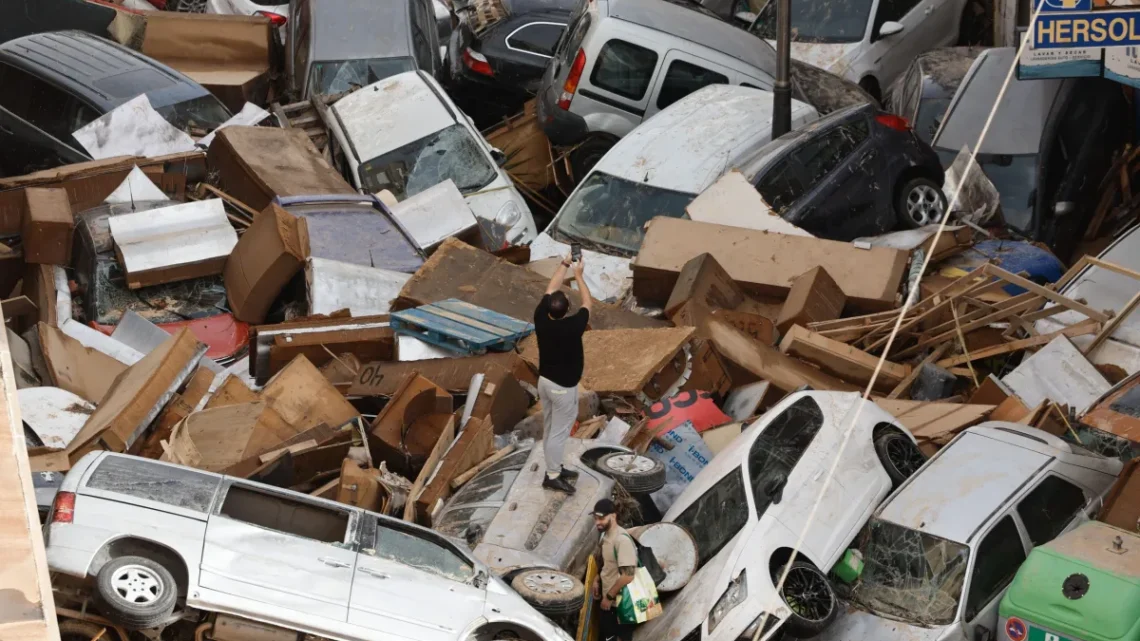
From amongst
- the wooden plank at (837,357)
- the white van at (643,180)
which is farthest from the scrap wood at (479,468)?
the white van at (643,180)

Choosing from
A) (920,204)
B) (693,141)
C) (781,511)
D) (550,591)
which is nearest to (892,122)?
(920,204)

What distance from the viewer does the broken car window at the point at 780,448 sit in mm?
7809

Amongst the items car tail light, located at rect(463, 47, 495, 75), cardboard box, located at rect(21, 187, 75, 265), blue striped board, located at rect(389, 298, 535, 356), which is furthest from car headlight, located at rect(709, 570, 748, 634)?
car tail light, located at rect(463, 47, 495, 75)

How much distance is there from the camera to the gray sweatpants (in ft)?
26.5

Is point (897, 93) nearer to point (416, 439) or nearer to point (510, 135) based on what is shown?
point (510, 135)

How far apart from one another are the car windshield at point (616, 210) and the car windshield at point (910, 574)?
4.86 m

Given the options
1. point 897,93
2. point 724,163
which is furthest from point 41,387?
point 897,93

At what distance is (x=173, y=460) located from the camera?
8.44 meters

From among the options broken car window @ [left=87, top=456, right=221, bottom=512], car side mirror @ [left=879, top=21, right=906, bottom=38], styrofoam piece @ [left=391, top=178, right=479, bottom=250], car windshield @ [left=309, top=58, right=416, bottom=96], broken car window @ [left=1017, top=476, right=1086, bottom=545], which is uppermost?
broken car window @ [left=87, top=456, right=221, bottom=512]

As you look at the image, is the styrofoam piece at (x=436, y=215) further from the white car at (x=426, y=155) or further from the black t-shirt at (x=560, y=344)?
the black t-shirt at (x=560, y=344)

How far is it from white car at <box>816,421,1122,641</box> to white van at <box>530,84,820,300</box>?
4.21 metres

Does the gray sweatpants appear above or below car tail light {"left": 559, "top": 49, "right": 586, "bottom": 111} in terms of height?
above

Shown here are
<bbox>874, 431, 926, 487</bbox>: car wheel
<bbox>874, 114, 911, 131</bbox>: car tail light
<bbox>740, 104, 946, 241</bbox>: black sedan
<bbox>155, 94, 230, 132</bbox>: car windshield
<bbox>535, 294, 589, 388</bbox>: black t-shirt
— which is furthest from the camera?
<bbox>155, 94, 230, 132</bbox>: car windshield

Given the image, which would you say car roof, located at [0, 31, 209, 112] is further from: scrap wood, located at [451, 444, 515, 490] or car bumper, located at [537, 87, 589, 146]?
scrap wood, located at [451, 444, 515, 490]
